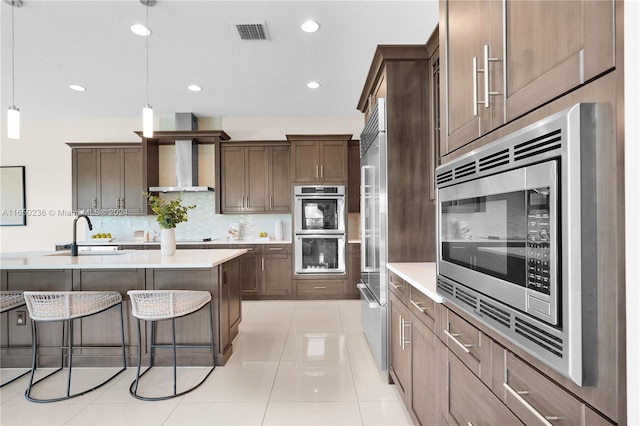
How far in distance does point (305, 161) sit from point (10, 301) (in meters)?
3.73

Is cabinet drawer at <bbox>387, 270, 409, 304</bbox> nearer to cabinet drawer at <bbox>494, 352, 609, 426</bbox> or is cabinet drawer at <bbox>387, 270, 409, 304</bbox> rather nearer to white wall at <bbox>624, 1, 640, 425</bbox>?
cabinet drawer at <bbox>494, 352, 609, 426</bbox>

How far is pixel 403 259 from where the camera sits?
8.36 feet

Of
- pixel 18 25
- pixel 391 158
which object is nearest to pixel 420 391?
pixel 391 158

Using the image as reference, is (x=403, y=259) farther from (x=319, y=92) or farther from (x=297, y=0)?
(x=319, y=92)

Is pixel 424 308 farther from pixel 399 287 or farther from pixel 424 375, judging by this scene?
pixel 399 287

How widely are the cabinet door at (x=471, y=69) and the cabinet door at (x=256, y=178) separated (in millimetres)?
4258

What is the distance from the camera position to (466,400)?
1259 mm

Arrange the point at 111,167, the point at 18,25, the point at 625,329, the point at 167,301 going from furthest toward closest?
the point at 111,167 → the point at 18,25 → the point at 167,301 → the point at 625,329

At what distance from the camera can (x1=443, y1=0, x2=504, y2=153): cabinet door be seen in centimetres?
105

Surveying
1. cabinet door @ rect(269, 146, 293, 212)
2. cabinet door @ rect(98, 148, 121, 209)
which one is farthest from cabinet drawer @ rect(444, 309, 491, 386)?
cabinet door @ rect(98, 148, 121, 209)

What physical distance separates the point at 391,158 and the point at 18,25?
11.8 ft

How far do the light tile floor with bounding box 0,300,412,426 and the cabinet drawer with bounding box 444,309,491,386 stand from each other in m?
1.08

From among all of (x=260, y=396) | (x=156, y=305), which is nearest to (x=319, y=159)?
(x=156, y=305)

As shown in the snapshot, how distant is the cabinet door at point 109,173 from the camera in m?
5.53
